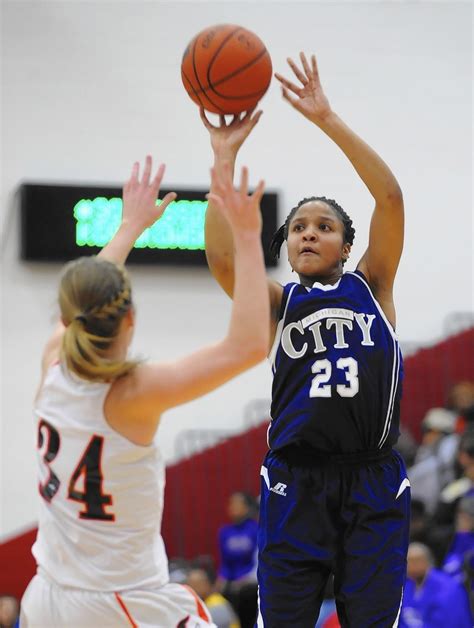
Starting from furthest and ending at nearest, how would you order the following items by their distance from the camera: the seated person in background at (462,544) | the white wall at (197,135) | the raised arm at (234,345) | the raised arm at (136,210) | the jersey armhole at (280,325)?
the white wall at (197,135)
the seated person in background at (462,544)
the jersey armhole at (280,325)
the raised arm at (136,210)
the raised arm at (234,345)

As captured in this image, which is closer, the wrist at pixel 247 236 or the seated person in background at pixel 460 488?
the wrist at pixel 247 236

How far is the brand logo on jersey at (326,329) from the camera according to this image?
4.16 metres

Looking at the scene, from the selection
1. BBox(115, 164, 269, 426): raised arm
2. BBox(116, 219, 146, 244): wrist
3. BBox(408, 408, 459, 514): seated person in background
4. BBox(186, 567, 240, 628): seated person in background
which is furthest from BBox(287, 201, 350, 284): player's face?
BBox(408, 408, 459, 514): seated person in background

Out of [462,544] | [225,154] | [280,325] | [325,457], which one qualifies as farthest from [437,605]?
[225,154]

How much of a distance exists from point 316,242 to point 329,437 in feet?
2.44

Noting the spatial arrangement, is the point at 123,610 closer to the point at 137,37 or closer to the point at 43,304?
the point at 43,304

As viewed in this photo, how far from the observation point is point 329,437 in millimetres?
4066

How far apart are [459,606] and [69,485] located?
4467 mm

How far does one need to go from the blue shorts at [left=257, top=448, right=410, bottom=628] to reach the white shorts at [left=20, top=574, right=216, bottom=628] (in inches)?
27.5

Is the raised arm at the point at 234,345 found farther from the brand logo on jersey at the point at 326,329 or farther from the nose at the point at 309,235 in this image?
the nose at the point at 309,235

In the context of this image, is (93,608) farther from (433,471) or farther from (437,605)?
(433,471)

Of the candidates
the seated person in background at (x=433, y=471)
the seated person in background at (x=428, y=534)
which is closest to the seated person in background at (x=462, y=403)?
the seated person in background at (x=433, y=471)

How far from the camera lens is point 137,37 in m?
13.0

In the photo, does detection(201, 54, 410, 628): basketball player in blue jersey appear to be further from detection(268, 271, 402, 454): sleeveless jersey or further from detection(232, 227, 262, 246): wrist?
detection(232, 227, 262, 246): wrist
